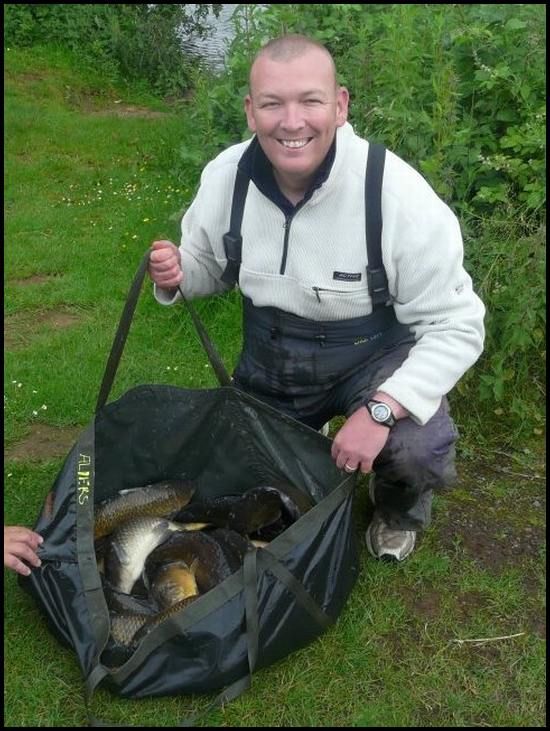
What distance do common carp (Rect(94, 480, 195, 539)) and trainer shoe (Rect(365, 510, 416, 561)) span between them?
24.5 inches

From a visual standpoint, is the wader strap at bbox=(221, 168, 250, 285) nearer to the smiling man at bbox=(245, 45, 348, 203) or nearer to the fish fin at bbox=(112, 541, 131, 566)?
the smiling man at bbox=(245, 45, 348, 203)

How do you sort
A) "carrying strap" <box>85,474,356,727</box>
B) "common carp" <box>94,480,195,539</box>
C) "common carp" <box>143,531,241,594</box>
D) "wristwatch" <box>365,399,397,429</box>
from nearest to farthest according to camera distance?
"carrying strap" <box>85,474,356,727</box>, "wristwatch" <box>365,399,397,429</box>, "common carp" <box>143,531,241,594</box>, "common carp" <box>94,480,195,539</box>

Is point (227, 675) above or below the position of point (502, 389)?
below


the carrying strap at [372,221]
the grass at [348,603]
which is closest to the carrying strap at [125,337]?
the carrying strap at [372,221]

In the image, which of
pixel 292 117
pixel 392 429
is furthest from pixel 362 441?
pixel 292 117

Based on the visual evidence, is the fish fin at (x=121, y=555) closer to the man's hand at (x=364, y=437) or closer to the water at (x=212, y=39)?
the man's hand at (x=364, y=437)

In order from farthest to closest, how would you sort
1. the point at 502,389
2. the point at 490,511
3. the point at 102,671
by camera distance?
the point at 502,389
the point at 490,511
the point at 102,671

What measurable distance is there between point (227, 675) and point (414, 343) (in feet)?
3.77

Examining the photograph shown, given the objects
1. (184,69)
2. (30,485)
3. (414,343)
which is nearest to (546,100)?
(414,343)

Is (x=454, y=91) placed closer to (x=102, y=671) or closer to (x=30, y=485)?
(x=30, y=485)

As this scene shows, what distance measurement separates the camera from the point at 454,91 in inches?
152

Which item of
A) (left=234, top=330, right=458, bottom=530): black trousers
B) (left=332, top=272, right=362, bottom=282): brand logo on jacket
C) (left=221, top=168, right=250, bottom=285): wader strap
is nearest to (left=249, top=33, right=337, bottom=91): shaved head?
(left=221, top=168, right=250, bottom=285): wader strap

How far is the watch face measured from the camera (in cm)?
254

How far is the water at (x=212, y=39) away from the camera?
8.84m
